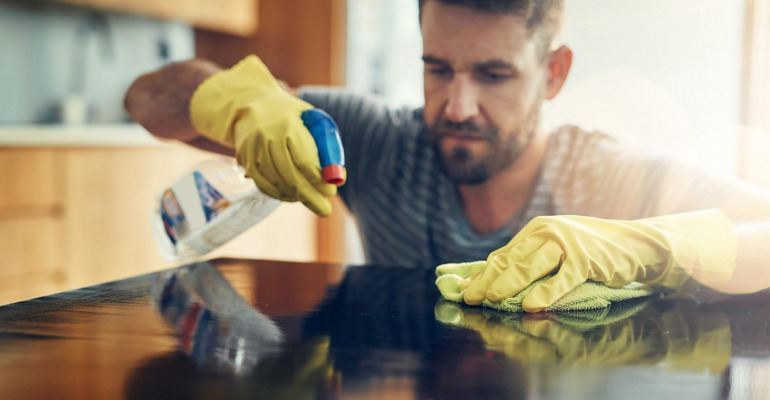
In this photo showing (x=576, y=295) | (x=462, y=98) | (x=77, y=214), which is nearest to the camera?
(x=576, y=295)

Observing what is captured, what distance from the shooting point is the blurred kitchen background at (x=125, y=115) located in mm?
1960

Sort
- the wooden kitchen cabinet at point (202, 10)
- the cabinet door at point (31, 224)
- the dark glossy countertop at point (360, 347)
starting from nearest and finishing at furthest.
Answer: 1. the dark glossy countertop at point (360, 347)
2. the cabinet door at point (31, 224)
3. the wooden kitchen cabinet at point (202, 10)

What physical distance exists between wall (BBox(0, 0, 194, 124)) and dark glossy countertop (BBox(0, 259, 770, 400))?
1.88 metres

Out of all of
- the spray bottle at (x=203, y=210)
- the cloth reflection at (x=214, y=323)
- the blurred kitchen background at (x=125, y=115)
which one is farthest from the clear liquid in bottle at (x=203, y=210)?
the blurred kitchen background at (x=125, y=115)

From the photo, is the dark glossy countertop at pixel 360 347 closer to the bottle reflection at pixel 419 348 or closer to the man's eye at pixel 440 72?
the bottle reflection at pixel 419 348

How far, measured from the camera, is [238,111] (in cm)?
108

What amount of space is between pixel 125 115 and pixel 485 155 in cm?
188

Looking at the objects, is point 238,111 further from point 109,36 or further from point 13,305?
point 109,36

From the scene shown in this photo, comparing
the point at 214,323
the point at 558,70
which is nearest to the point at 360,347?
the point at 214,323

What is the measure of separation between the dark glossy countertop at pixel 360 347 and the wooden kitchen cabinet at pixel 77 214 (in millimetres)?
1260

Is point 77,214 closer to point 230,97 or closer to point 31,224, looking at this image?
point 31,224

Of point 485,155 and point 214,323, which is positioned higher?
point 485,155

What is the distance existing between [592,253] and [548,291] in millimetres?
74

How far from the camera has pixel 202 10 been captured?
111 inches
